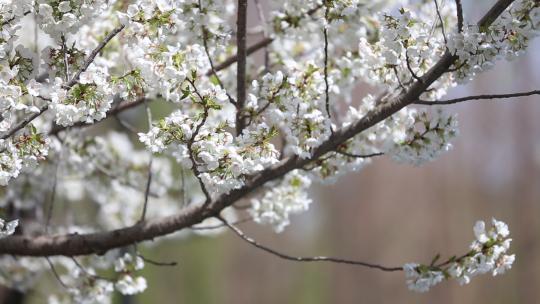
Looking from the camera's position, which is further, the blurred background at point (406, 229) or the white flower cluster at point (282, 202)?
the blurred background at point (406, 229)

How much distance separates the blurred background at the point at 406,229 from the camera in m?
7.59

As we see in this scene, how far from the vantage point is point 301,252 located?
14773mm

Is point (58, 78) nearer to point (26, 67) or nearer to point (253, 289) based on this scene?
point (26, 67)

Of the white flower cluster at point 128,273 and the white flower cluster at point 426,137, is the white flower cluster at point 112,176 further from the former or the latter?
the white flower cluster at point 426,137

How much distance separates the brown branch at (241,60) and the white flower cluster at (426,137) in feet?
1.41

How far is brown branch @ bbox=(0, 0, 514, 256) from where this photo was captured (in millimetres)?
1724

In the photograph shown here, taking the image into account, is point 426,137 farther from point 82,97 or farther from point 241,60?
point 82,97

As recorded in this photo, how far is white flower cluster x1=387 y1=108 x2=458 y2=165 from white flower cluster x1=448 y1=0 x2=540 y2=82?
287mm

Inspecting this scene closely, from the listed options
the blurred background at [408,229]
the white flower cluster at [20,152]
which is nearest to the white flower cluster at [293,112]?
the white flower cluster at [20,152]

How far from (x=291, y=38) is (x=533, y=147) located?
6.17 meters

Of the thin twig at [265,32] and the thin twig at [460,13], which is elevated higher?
the thin twig at [265,32]

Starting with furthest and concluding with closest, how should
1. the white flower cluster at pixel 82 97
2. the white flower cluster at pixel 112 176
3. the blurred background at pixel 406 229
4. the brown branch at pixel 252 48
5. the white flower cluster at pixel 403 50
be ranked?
the blurred background at pixel 406 229
the white flower cluster at pixel 112 176
the brown branch at pixel 252 48
the white flower cluster at pixel 403 50
the white flower cluster at pixel 82 97

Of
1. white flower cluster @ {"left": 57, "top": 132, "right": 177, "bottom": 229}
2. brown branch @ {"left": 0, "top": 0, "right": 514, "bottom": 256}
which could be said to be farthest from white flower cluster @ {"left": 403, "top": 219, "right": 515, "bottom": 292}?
white flower cluster @ {"left": 57, "top": 132, "right": 177, "bottom": 229}

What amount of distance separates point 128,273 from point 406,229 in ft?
26.0
